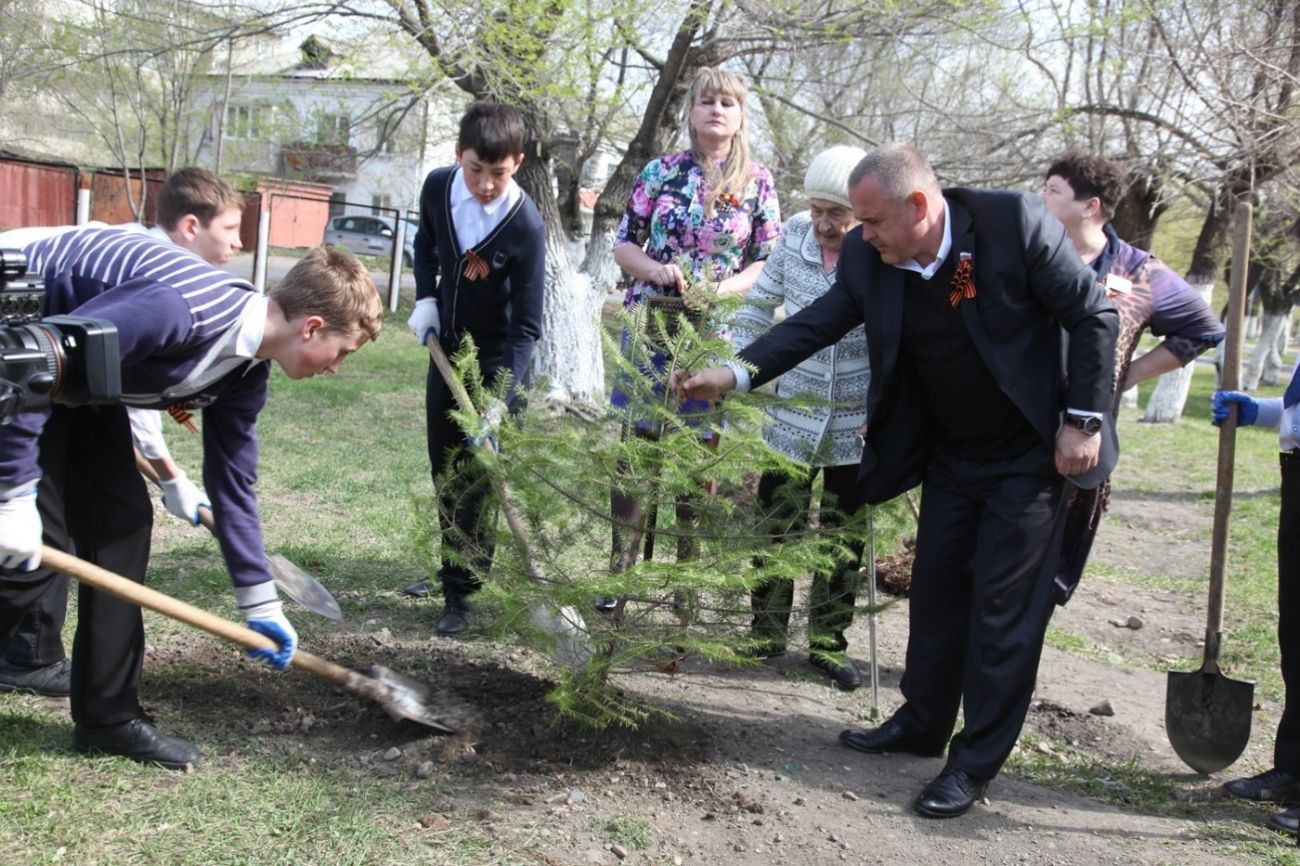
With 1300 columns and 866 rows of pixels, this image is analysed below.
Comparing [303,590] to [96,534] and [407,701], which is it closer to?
[407,701]

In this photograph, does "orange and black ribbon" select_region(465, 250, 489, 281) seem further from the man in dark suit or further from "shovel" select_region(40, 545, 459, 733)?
"shovel" select_region(40, 545, 459, 733)

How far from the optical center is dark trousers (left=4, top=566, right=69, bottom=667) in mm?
3539

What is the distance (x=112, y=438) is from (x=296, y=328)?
0.64 meters

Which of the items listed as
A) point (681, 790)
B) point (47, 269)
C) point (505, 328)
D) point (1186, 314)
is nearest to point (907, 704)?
point (681, 790)

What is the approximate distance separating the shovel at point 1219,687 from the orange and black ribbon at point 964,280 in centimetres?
116

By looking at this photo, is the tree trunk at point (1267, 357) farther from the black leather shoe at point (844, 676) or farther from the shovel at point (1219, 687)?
the black leather shoe at point (844, 676)

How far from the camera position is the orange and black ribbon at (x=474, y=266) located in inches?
167

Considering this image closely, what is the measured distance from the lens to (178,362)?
8.95 feet

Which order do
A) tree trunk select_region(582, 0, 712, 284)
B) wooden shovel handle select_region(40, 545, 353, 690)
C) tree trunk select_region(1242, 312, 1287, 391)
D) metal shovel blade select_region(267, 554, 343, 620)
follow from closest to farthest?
1. wooden shovel handle select_region(40, 545, 353, 690)
2. metal shovel blade select_region(267, 554, 343, 620)
3. tree trunk select_region(582, 0, 712, 284)
4. tree trunk select_region(1242, 312, 1287, 391)

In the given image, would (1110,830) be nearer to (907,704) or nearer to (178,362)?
(907,704)

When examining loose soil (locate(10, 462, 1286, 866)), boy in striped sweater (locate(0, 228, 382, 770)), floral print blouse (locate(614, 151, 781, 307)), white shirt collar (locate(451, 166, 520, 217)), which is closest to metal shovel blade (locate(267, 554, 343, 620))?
loose soil (locate(10, 462, 1286, 866))

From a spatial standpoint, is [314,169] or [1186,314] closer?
[1186,314]

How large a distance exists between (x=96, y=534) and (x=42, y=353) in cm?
88

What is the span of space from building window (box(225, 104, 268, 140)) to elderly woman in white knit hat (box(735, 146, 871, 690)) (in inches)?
607
